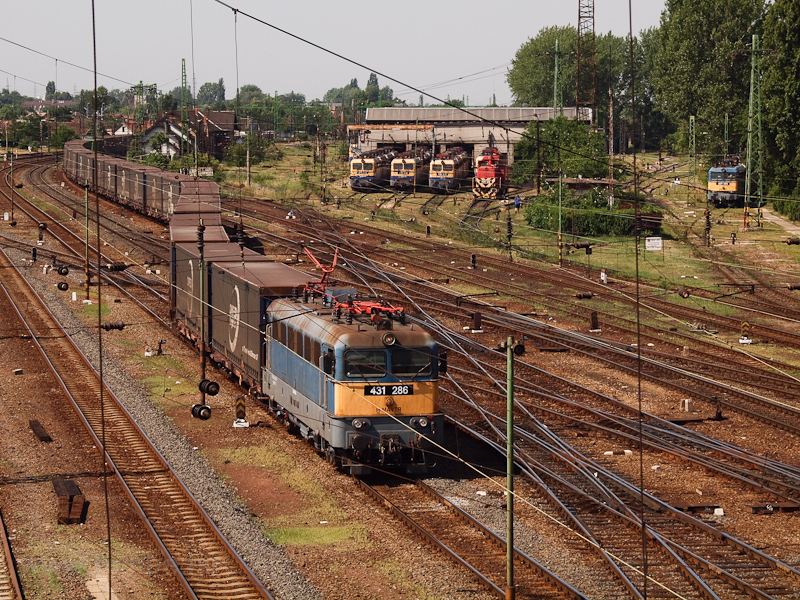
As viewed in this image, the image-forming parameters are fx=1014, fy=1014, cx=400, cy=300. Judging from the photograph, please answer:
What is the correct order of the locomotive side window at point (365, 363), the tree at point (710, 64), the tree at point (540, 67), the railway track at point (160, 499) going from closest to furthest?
the railway track at point (160, 499) < the locomotive side window at point (365, 363) < the tree at point (710, 64) < the tree at point (540, 67)

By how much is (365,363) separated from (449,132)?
8240 cm

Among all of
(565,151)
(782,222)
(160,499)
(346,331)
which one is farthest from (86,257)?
(782,222)

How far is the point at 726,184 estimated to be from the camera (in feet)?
235

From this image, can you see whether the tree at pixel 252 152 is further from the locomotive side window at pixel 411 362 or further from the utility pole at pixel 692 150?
the locomotive side window at pixel 411 362

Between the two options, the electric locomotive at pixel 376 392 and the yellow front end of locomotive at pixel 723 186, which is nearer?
the electric locomotive at pixel 376 392

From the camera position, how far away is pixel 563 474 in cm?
2095

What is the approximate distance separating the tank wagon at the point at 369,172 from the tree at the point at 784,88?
29.8 metres

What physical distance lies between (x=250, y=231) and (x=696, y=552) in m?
44.4

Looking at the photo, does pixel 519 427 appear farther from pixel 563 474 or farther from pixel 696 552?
pixel 696 552

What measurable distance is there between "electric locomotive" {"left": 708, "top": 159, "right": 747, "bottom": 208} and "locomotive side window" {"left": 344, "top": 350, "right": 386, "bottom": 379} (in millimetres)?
57732

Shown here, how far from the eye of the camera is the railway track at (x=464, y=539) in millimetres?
15039

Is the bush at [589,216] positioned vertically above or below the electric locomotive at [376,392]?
above

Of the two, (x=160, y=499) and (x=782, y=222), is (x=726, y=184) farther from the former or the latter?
(x=160, y=499)

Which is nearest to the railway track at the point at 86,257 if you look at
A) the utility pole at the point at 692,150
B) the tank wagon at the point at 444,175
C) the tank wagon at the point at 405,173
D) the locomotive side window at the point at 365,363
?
the locomotive side window at the point at 365,363
